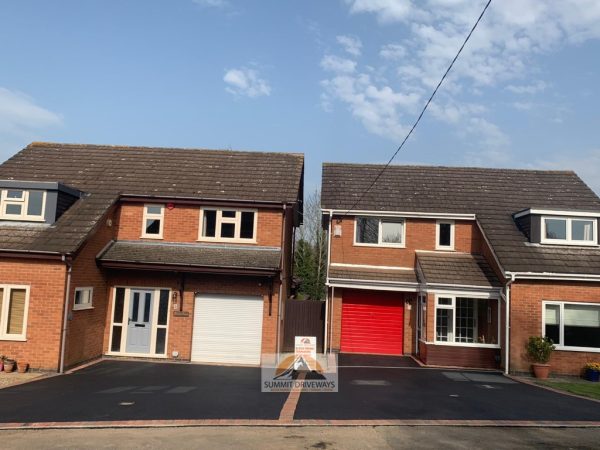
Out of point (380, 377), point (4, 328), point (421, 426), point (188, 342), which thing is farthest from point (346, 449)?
point (4, 328)

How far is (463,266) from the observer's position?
52.4 feet

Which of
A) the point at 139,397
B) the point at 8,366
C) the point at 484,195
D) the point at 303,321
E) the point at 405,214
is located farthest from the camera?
the point at 484,195

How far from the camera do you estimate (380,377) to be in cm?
1237

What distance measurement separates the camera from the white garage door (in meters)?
14.2

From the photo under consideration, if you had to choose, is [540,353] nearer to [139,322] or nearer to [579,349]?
[579,349]

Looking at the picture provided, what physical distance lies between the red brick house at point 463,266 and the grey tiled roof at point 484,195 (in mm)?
53

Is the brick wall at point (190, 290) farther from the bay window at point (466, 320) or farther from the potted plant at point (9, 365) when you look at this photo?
the bay window at point (466, 320)

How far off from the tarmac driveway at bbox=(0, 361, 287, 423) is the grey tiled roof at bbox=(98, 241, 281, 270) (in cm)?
316

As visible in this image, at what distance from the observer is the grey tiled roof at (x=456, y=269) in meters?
15.0

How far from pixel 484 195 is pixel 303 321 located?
29.8 feet

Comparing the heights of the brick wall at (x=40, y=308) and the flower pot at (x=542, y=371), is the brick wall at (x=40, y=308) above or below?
above

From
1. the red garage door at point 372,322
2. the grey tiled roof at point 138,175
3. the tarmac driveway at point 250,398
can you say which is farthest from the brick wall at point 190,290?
the red garage door at point 372,322

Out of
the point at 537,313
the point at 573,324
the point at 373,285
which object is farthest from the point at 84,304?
the point at 573,324

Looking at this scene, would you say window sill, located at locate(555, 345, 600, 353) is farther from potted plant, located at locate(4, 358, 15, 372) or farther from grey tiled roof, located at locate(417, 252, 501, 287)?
potted plant, located at locate(4, 358, 15, 372)
